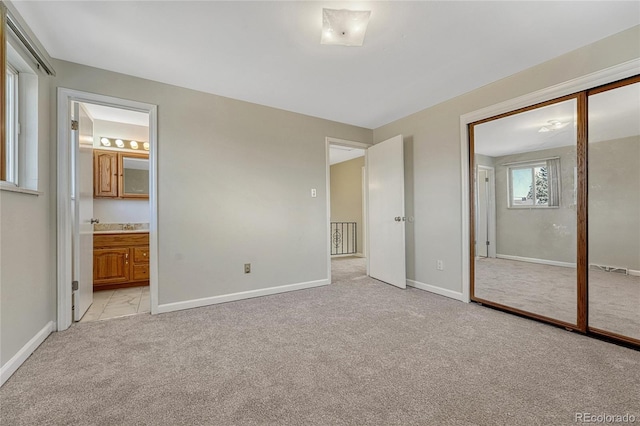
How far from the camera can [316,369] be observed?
175 cm

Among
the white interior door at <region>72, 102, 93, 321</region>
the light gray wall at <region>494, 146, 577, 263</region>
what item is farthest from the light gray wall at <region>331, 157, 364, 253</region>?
the white interior door at <region>72, 102, 93, 321</region>

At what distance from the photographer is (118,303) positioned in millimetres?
3152

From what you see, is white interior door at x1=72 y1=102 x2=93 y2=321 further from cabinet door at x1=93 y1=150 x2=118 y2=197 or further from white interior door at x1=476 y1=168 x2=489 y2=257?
white interior door at x1=476 y1=168 x2=489 y2=257

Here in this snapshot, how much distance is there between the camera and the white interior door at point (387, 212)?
3.66 meters

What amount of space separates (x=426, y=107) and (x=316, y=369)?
325cm

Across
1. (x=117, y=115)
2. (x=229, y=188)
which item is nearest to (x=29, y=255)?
(x=229, y=188)

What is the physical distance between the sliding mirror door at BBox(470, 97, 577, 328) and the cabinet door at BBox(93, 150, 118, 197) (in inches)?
191

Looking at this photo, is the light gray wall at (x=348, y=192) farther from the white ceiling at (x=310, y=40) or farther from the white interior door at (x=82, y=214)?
the white interior door at (x=82, y=214)

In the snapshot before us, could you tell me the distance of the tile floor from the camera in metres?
2.77

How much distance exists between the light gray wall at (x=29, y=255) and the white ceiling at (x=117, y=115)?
4.71 feet

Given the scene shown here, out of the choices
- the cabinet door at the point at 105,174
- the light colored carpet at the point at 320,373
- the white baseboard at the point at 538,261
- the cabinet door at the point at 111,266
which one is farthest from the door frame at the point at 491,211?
the cabinet door at the point at 105,174

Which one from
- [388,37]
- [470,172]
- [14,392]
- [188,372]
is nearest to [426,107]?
[470,172]

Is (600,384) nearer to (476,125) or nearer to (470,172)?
(470,172)

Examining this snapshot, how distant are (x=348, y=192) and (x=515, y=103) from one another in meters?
4.82
